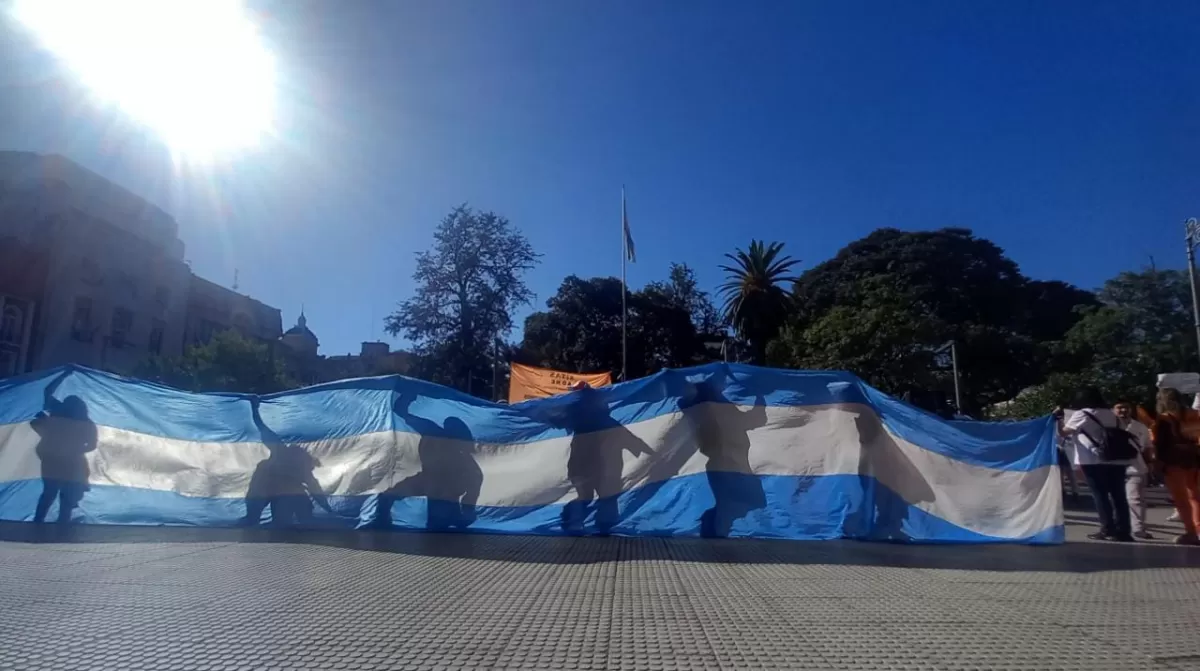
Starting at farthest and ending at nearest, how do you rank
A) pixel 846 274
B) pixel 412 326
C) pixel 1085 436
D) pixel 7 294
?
pixel 846 274
pixel 412 326
pixel 7 294
pixel 1085 436

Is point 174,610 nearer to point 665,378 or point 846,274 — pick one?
point 665,378

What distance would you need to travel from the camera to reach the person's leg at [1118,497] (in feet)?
28.1

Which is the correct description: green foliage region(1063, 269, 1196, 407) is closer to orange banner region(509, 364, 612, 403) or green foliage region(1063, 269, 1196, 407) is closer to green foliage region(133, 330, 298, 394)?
orange banner region(509, 364, 612, 403)

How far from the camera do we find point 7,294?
105 ft

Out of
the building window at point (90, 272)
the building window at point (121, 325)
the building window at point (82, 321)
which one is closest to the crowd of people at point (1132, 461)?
the building window at point (82, 321)

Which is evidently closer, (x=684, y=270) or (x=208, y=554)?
(x=208, y=554)

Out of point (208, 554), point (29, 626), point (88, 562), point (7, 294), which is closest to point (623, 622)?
point (29, 626)

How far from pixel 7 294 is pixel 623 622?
37125mm

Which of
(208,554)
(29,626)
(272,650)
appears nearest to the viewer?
(272,650)

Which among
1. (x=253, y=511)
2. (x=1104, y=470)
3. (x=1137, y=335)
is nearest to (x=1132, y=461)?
(x=1104, y=470)

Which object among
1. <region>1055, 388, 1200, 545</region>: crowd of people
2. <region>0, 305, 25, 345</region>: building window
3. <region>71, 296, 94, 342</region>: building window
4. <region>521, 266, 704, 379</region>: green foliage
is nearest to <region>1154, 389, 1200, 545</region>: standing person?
<region>1055, 388, 1200, 545</region>: crowd of people

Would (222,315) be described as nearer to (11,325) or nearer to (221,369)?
(11,325)

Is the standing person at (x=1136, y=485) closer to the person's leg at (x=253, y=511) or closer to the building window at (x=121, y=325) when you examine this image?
the person's leg at (x=253, y=511)

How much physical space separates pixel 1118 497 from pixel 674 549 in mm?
5174
